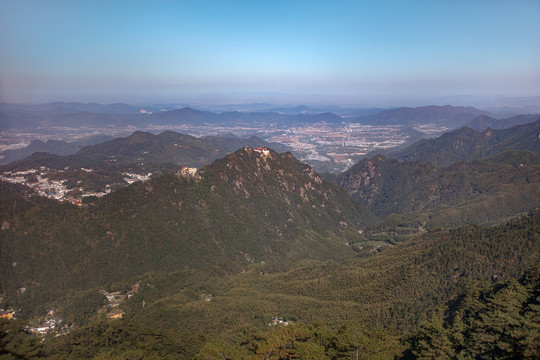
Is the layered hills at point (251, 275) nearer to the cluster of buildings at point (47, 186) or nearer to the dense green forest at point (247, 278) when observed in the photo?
the dense green forest at point (247, 278)

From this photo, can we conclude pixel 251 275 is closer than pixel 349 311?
No

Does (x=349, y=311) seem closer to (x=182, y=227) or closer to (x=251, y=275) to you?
(x=251, y=275)

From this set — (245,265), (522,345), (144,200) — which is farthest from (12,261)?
(522,345)

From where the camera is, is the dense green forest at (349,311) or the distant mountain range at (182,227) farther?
the distant mountain range at (182,227)

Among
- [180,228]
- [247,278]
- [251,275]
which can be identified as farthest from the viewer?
[180,228]

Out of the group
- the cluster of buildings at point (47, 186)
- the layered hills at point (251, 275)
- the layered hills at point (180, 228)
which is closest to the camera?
the layered hills at point (251, 275)

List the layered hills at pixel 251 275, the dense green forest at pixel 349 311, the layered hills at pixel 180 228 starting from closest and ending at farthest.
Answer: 1. the dense green forest at pixel 349 311
2. the layered hills at pixel 251 275
3. the layered hills at pixel 180 228

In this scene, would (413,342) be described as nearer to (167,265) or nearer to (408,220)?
(167,265)

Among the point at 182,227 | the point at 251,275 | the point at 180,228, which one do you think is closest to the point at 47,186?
the point at 180,228

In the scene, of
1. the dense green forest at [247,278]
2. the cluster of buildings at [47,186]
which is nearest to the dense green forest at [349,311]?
the dense green forest at [247,278]

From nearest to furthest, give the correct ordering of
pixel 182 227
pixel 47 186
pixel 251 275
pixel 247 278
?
pixel 247 278 < pixel 251 275 < pixel 182 227 < pixel 47 186

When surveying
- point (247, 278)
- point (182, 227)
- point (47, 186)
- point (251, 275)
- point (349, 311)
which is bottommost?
point (251, 275)
